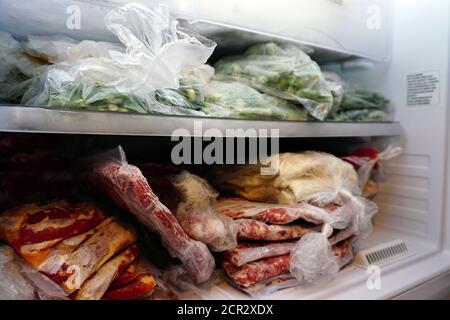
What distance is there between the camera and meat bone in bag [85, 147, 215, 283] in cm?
52

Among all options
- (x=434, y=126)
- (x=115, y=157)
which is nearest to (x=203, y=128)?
(x=115, y=157)

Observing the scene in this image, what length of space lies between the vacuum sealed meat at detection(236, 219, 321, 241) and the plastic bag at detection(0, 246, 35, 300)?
0.38 metres

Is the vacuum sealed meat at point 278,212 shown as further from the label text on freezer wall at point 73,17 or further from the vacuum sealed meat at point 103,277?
the label text on freezer wall at point 73,17

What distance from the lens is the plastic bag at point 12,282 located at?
496 mm

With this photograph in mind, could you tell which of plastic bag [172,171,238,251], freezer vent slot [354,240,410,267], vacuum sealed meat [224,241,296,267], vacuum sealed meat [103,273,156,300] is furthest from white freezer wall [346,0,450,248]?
vacuum sealed meat [103,273,156,300]

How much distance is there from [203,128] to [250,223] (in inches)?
8.9

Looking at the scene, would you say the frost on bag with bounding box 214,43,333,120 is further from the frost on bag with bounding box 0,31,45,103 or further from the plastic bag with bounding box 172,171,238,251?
the frost on bag with bounding box 0,31,45,103

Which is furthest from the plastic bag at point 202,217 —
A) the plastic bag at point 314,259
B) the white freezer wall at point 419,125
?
the white freezer wall at point 419,125

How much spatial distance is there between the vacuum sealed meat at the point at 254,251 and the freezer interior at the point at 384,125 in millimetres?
73

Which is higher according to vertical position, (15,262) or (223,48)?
(223,48)

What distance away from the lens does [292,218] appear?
0.68 m

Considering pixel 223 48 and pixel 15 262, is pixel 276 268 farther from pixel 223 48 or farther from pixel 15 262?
pixel 223 48

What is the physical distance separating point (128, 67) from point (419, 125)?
2.87 feet

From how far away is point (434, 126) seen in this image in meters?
0.93
